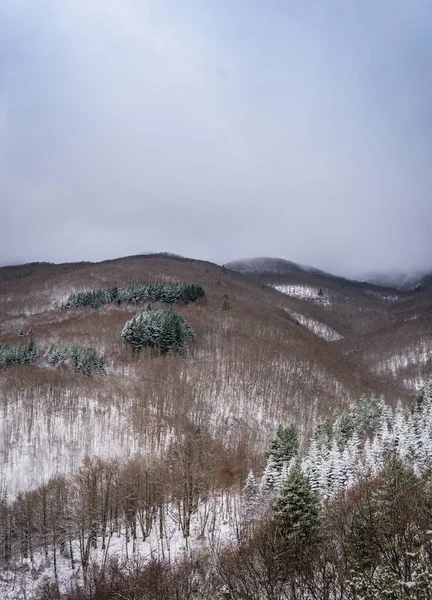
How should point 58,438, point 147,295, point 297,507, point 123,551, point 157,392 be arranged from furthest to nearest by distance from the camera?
point 147,295, point 157,392, point 58,438, point 123,551, point 297,507

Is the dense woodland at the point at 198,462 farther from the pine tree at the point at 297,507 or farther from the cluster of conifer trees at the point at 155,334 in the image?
the cluster of conifer trees at the point at 155,334

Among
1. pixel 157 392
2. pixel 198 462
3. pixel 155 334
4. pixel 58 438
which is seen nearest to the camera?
pixel 198 462

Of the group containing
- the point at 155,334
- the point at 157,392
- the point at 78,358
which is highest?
the point at 155,334

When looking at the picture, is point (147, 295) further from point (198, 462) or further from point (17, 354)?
point (198, 462)

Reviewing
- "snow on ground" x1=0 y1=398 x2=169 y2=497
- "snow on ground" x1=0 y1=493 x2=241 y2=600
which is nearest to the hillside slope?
"snow on ground" x1=0 y1=398 x2=169 y2=497

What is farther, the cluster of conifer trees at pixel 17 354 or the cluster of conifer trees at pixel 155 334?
the cluster of conifer trees at pixel 155 334

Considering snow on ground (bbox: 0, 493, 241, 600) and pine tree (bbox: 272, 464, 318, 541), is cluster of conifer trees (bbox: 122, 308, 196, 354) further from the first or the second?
pine tree (bbox: 272, 464, 318, 541)

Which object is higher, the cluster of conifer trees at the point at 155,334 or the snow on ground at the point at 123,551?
the cluster of conifer trees at the point at 155,334

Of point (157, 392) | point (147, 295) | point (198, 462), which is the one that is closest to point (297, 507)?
point (198, 462)

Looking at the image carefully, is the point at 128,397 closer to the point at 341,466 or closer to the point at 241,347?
the point at 241,347

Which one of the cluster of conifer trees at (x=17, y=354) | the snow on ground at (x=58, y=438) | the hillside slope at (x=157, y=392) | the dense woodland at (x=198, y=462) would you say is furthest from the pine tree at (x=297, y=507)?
the cluster of conifer trees at (x=17, y=354)

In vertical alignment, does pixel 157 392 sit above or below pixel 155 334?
below
